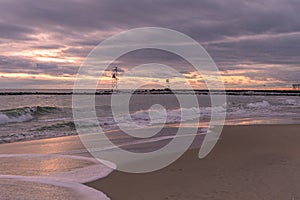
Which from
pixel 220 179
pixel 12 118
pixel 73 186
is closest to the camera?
pixel 73 186

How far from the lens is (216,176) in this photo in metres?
7.26

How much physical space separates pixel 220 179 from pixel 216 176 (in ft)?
0.93

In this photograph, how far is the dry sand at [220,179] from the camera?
6016 mm

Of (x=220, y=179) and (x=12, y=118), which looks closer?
(x=220, y=179)

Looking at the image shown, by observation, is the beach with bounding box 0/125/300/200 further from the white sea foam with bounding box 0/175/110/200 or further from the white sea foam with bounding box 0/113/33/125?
the white sea foam with bounding box 0/113/33/125

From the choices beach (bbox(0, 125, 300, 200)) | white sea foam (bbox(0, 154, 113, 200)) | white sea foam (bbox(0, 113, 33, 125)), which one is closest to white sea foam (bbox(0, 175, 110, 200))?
white sea foam (bbox(0, 154, 113, 200))

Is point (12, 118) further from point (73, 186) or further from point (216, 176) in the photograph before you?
point (216, 176)

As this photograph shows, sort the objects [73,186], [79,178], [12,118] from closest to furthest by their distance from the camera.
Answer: [73,186], [79,178], [12,118]

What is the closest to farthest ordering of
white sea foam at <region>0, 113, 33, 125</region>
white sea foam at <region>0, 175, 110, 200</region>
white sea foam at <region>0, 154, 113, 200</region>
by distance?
white sea foam at <region>0, 175, 110, 200</region>
white sea foam at <region>0, 154, 113, 200</region>
white sea foam at <region>0, 113, 33, 125</region>

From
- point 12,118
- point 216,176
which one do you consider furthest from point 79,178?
point 12,118

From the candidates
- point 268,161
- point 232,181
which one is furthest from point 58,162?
point 268,161

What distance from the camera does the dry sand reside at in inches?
237

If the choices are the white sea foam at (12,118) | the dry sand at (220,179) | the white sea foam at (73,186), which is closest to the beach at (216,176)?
the dry sand at (220,179)

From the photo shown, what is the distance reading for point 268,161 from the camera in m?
8.79
